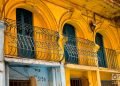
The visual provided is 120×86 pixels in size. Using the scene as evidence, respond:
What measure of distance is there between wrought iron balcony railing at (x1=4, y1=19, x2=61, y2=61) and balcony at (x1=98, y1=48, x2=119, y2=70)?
3.19m

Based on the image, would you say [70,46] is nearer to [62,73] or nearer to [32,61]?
[62,73]

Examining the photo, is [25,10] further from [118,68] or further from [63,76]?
[118,68]

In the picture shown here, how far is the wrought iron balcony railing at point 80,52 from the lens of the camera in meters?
9.64

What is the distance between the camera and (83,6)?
1046 centimetres

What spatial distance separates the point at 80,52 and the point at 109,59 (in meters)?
2.25

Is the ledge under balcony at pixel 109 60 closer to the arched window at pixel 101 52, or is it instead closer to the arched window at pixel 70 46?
the arched window at pixel 101 52

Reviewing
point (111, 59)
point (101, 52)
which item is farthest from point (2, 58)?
point (111, 59)

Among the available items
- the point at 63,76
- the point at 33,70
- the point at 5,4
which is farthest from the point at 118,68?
the point at 5,4

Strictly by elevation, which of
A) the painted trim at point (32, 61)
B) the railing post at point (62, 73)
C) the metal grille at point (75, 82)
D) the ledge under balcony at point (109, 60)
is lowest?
the metal grille at point (75, 82)

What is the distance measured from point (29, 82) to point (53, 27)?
2.10 meters

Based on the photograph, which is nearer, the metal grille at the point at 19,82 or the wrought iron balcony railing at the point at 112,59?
the metal grille at the point at 19,82

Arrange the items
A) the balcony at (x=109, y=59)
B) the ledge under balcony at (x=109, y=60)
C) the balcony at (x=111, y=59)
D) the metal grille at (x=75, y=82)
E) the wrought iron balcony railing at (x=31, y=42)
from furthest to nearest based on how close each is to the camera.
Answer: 1. the balcony at (x=111, y=59)
2. the balcony at (x=109, y=59)
3. the ledge under balcony at (x=109, y=60)
4. the metal grille at (x=75, y=82)
5. the wrought iron balcony railing at (x=31, y=42)

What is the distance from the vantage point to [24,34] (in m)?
8.41

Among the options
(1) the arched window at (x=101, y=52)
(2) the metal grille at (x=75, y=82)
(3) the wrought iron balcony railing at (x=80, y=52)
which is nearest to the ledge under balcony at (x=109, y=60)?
(1) the arched window at (x=101, y=52)
